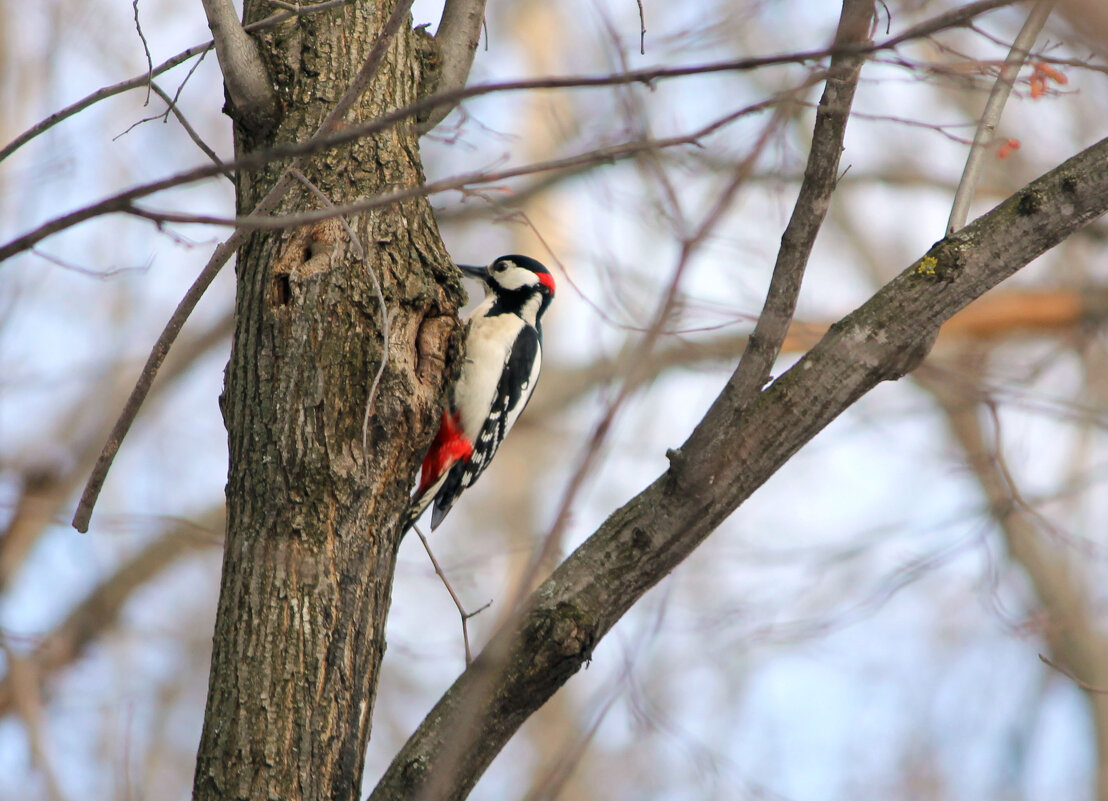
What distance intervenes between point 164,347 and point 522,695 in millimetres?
969

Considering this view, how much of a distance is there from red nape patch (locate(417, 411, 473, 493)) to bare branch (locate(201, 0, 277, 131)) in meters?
1.36

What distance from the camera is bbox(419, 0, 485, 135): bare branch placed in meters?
2.84

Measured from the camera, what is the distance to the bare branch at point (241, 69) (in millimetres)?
2316

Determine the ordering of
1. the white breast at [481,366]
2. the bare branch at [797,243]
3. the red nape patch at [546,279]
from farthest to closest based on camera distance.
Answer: the red nape patch at [546,279]
the white breast at [481,366]
the bare branch at [797,243]

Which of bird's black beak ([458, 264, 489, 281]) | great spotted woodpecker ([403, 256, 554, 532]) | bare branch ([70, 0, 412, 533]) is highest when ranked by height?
bird's black beak ([458, 264, 489, 281])

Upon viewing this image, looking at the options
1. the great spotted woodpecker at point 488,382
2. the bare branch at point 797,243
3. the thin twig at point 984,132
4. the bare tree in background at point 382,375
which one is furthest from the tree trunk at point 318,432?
the thin twig at point 984,132

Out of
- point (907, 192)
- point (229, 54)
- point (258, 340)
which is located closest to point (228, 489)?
point (258, 340)

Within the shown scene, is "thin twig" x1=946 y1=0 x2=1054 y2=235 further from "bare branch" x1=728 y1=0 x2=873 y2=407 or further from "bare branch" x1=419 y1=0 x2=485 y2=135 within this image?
"bare branch" x1=419 y1=0 x2=485 y2=135

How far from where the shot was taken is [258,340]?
7.52 feet

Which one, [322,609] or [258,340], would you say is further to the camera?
[258,340]

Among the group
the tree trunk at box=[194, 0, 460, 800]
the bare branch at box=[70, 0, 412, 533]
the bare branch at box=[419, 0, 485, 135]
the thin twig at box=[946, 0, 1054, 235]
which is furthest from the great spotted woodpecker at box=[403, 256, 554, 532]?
the thin twig at box=[946, 0, 1054, 235]

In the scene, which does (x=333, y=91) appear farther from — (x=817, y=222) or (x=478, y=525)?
(x=478, y=525)

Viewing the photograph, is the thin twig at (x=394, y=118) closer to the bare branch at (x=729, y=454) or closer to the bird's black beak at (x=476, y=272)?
the bare branch at (x=729, y=454)

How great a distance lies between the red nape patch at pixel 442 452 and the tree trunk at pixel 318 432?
1.08 m
